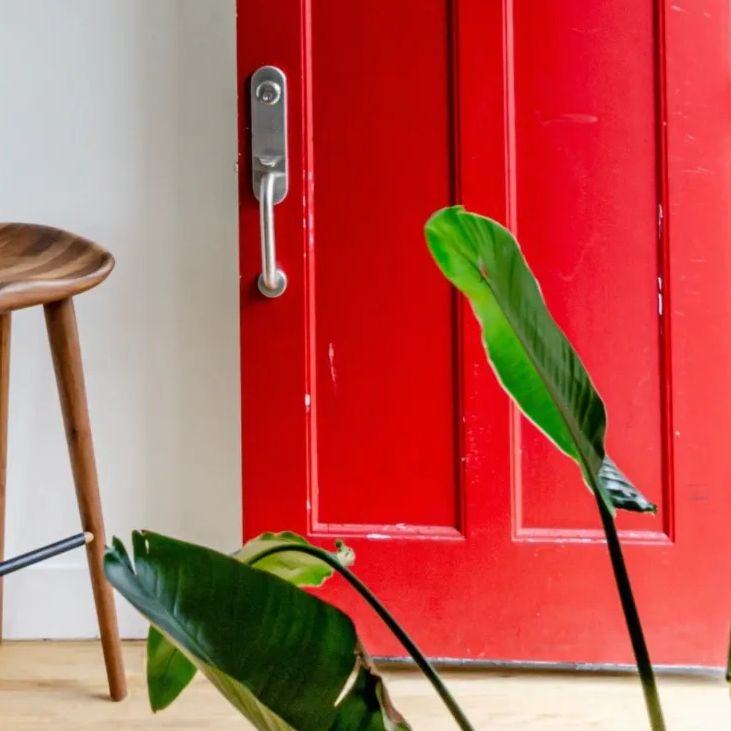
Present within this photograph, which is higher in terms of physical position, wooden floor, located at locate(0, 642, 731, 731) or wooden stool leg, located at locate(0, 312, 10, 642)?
wooden stool leg, located at locate(0, 312, 10, 642)

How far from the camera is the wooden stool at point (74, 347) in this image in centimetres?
96

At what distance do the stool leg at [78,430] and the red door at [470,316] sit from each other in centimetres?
26

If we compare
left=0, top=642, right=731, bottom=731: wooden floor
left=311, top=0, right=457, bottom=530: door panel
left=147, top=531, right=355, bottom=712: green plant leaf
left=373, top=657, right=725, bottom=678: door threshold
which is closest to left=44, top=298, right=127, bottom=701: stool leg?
left=0, top=642, right=731, bottom=731: wooden floor

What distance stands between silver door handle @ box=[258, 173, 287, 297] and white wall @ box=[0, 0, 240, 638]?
181mm

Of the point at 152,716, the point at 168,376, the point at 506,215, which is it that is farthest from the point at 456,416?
the point at 152,716

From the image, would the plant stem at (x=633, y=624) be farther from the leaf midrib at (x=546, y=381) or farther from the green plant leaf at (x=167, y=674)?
the green plant leaf at (x=167, y=674)

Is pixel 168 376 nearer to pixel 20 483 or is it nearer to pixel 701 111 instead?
pixel 20 483

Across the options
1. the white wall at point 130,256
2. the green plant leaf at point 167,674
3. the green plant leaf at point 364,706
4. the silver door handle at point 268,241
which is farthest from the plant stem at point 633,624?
the white wall at point 130,256

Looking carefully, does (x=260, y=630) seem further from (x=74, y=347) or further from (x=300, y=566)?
(x=74, y=347)

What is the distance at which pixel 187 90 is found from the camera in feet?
4.26

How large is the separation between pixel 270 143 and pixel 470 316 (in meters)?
0.45

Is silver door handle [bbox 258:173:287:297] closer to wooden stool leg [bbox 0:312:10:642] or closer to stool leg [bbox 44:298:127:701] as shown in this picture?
stool leg [bbox 44:298:127:701]

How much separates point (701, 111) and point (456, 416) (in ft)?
2.17

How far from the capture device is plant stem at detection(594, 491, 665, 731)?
355 millimetres
